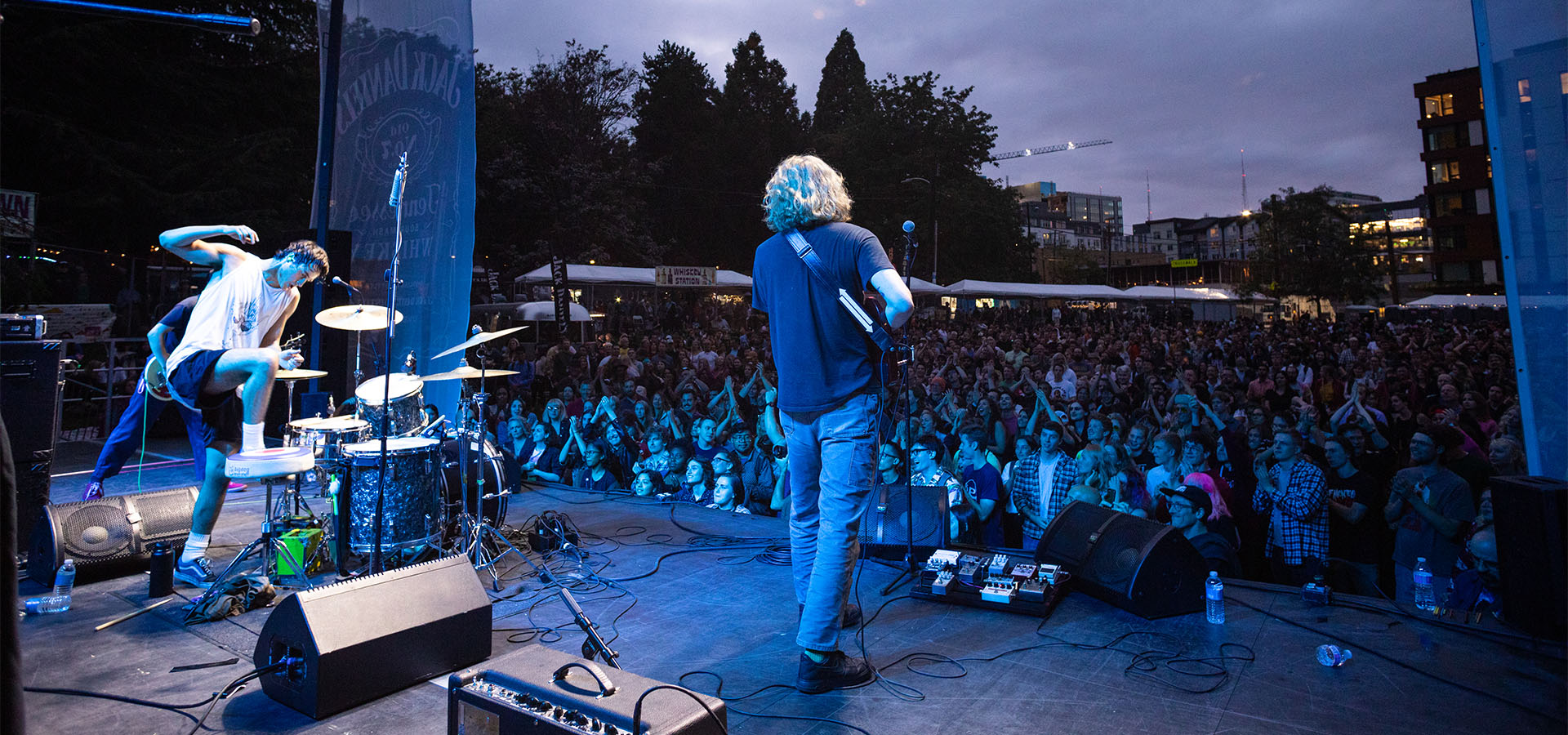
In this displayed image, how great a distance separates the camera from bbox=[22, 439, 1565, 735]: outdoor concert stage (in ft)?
8.11

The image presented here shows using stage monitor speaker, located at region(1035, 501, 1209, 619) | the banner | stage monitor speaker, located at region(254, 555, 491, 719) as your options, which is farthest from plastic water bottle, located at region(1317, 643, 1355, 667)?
the banner

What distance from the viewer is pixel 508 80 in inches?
1071

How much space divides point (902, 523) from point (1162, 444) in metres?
1.91

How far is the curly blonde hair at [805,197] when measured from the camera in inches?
113

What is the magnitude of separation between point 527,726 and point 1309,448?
17.1 feet

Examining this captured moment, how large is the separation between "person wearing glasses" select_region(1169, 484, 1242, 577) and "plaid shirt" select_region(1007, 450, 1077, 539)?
2.29 ft

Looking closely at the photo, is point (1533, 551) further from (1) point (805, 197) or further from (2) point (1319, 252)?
(2) point (1319, 252)

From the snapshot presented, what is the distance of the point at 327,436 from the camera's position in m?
4.10

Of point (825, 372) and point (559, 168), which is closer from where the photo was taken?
point (825, 372)

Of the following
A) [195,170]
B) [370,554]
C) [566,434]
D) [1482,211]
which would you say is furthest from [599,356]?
[1482,211]

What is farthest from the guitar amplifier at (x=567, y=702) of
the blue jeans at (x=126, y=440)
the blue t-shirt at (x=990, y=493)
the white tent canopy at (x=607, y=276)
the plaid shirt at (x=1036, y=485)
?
the white tent canopy at (x=607, y=276)

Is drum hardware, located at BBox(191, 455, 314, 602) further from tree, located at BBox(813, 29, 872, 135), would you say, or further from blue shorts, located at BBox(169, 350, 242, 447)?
tree, located at BBox(813, 29, 872, 135)

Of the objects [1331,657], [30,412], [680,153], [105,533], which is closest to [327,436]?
[105,533]

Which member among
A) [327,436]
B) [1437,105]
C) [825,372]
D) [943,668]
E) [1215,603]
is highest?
[1437,105]
